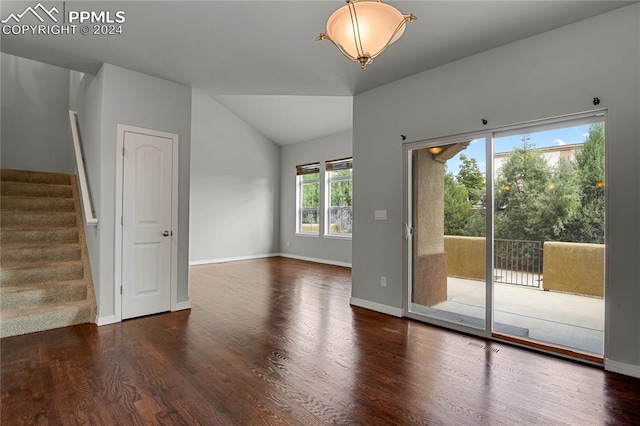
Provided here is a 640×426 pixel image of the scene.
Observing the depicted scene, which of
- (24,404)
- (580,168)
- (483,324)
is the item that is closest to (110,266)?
(24,404)

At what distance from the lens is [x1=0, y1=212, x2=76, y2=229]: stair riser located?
409 centimetres

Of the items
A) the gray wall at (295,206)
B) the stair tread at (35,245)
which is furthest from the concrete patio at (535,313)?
the stair tread at (35,245)

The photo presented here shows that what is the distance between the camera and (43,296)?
3.56 metres

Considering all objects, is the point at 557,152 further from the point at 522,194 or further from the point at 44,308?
the point at 44,308

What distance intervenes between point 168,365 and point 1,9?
120 inches

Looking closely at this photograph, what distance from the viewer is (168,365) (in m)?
2.61

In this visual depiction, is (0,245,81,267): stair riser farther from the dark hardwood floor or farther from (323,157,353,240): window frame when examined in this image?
(323,157,353,240): window frame

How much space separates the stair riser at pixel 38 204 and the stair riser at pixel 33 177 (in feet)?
1.98

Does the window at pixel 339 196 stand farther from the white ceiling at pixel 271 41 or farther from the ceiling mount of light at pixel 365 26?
the ceiling mount of light at pixel 365 26

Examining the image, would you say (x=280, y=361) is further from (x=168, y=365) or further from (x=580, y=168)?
(x=580, y=168)

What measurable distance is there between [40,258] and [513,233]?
5.15 m

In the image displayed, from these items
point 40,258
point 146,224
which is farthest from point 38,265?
point 146,224

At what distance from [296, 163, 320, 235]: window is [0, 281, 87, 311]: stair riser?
532cm

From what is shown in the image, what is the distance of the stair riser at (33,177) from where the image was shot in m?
4.75
